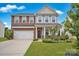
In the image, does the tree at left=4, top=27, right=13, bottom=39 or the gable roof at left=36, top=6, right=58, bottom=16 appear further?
the tree at left=4, top=27, right=13, bottom=39

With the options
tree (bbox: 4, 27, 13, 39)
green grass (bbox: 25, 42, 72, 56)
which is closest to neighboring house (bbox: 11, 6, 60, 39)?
tree (bbox: 4, 27, 13, 39)

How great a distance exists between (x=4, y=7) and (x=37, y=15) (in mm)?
1016

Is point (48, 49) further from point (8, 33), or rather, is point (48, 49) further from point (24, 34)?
point (8, 33)

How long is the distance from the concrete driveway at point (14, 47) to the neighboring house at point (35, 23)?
218 millimetres

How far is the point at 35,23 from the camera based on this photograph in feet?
47.8

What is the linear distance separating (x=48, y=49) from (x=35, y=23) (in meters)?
0.90

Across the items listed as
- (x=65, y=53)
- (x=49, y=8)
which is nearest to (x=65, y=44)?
(x=65, y=53)

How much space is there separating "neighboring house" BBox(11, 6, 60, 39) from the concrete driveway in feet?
0.71

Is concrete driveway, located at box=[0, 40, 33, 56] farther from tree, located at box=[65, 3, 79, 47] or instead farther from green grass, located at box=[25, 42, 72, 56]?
tree, located at box=[65, 3, 79, 47]

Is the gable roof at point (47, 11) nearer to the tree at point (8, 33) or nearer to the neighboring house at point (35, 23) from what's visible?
the neighboring house at point (35, 23)

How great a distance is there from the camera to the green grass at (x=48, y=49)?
14.2 meters

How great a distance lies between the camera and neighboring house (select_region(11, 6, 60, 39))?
47.4ft

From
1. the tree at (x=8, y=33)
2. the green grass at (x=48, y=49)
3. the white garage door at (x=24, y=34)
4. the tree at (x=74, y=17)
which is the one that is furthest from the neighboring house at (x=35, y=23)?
the tree at (x=74, y=17)

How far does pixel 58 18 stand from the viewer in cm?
1441
